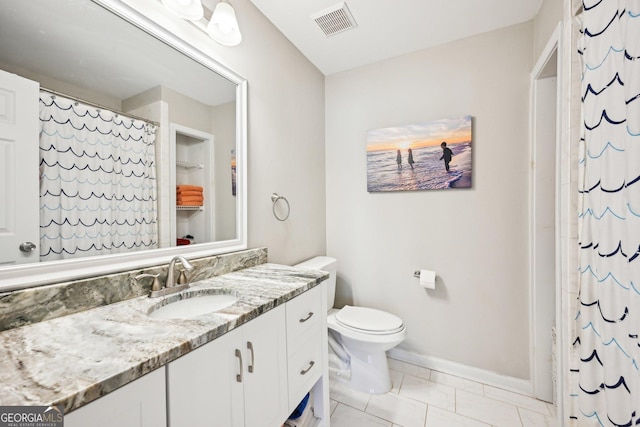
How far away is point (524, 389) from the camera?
5.37 feet

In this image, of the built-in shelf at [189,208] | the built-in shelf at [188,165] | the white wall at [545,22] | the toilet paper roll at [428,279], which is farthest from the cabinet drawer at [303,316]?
the white wall at [545,22]

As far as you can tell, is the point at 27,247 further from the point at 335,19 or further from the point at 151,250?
the point at 335,19

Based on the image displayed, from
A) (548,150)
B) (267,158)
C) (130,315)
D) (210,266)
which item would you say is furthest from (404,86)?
(130,315)

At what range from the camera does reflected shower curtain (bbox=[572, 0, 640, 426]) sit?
0.63 metres

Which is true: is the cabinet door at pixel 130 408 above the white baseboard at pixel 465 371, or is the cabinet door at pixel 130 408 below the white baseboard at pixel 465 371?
above

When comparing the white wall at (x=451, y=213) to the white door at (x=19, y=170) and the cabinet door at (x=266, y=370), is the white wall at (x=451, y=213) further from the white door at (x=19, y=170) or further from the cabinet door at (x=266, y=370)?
the white door at (x=19, y=170)

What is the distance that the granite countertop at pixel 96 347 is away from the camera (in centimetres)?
45

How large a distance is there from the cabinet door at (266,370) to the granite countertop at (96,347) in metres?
0.06

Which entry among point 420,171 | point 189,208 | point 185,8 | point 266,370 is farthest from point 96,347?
point 420,171

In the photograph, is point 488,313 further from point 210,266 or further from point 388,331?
point 210,266

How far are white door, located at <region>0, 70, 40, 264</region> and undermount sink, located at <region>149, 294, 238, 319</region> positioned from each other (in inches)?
16.8

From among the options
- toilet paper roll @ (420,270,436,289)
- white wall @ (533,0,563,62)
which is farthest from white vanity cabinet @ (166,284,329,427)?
white wall @ (533,0,563,62)

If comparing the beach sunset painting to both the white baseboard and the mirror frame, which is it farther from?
the white baseboard

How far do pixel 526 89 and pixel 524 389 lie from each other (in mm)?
1974
